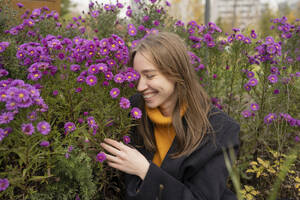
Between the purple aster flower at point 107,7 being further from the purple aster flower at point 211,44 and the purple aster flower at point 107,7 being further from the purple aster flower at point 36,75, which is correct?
the purple aster flower at point 36,75

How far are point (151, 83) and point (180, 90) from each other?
0.24m

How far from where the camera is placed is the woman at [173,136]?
1.56m

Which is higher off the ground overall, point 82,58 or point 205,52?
point 82,58

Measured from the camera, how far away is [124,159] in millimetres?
1533

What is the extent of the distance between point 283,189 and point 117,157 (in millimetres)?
1706

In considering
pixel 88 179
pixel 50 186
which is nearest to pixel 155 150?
pixel 88 179

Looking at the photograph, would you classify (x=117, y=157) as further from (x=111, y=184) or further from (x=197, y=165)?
(x=197, y=165)

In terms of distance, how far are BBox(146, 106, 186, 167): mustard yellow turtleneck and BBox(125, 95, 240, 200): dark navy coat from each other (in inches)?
4.3

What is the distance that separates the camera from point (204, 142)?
5.45 ft

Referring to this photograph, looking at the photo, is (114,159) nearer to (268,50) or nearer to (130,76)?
(130,76)

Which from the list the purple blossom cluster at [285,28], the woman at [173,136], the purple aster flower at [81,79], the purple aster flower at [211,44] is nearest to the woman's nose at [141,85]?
the woman at [173,136]

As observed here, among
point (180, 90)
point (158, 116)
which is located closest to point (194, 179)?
point (158, 116)

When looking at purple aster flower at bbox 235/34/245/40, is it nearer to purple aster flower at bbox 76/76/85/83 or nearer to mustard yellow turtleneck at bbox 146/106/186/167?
mustard yellow turtleneck at bbox 146/106/186/167

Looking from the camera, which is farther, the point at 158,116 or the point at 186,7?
the point at 186,7
